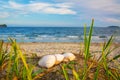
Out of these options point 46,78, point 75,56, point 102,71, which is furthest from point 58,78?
point 75,56

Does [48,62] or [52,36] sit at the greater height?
[48,62]

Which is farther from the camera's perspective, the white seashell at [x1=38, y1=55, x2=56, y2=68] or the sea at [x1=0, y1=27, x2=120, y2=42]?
the sea at [x1=0, y1=27, x2=120, y2=42]

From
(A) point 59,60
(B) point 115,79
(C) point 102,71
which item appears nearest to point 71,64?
(A) point 59,60

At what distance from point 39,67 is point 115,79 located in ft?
3.66

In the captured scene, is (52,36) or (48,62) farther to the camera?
(52,36)

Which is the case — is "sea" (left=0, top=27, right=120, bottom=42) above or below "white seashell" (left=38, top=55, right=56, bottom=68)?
below

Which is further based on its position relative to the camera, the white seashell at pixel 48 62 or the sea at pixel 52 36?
the sea at pixel 52 36

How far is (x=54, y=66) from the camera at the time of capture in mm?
3709

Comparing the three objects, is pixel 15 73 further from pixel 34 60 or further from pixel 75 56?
pixel 75 56

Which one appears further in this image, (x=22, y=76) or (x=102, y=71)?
(x=102, y=71)

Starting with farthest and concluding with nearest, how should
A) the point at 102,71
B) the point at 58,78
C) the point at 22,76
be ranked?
the point at 102,71
the point at 58,78
the point at 22,76

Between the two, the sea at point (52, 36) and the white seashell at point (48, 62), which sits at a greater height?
the white seashell at point (48, 62)

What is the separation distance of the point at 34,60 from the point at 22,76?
0.98 metres

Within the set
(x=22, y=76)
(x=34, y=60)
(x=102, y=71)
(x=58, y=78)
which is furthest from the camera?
(x=34, y=60)
